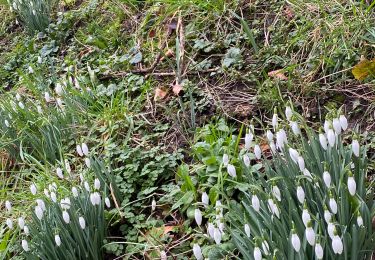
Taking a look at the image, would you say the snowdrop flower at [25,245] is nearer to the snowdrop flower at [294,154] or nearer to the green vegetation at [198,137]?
the green vegetation at [198,137]

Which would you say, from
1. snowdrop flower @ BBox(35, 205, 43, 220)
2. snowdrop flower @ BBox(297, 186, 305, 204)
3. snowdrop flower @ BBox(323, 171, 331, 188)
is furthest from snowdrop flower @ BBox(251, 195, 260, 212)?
snowdrop flower @ BBox(35, 205, 43, 220)

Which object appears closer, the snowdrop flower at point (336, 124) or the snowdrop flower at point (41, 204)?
the snowdrop flower at point (336, 124)

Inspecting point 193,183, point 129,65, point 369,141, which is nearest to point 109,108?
point 129,65

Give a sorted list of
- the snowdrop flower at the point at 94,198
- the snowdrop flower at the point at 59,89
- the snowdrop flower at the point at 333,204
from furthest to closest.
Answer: the snowdrop flower at the point at 59,89, the snowdrop flower at the point at 94,198, the snowdrop flower at the point at 333,204

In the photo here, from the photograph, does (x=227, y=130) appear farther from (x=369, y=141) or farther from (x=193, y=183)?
(x=369, y=141)

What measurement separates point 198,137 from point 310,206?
121cm

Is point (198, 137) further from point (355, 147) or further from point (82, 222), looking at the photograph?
point (355, 147)

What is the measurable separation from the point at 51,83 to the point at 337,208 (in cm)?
328

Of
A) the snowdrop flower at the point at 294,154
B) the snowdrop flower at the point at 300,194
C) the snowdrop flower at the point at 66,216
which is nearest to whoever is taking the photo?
the snowdrop flower at the point at 300,194

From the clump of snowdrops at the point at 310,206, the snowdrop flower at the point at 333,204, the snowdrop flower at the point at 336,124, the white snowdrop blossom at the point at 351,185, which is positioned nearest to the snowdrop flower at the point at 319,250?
the clump of snowdrops at the point at 310,206

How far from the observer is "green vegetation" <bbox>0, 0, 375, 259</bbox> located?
87.7 inches

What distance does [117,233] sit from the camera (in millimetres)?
3092

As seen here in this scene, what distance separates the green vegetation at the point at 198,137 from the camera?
2227 mm

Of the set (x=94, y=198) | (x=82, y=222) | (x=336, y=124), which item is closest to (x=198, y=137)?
(x=94, y=198)
